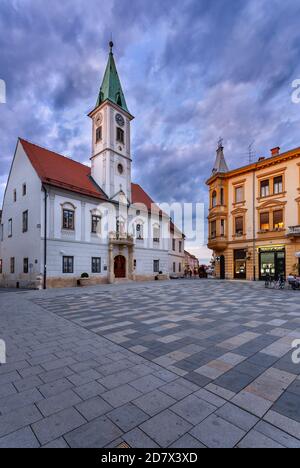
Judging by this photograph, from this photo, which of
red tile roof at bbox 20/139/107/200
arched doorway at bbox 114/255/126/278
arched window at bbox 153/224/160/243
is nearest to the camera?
red tile roof at bbox 20/139/107/200

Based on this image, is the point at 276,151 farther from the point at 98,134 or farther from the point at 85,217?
the point at 85,217

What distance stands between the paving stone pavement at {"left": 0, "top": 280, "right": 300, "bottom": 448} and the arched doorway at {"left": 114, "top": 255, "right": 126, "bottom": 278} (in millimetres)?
21098

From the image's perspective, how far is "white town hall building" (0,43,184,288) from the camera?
21641 millimetres

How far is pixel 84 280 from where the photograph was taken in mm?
22969

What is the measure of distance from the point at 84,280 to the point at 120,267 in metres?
6.16

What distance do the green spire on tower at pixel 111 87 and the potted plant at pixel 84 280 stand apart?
2135 centimetres

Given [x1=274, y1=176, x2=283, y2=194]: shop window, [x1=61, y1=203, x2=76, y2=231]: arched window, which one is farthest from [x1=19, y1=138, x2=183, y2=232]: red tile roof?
[x1=274, y1=176, x2=283, y2=194]: shop window

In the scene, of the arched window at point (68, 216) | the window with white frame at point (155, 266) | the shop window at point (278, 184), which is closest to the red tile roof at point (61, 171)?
the arched window at point (68, 216)

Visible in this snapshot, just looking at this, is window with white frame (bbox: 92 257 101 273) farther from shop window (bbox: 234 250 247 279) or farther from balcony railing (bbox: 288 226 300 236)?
balcony railing (bbox: 288 226 300 236)

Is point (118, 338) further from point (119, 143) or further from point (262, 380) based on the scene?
point (119, 143)

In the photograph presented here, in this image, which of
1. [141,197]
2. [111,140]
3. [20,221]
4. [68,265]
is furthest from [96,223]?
[141,197]

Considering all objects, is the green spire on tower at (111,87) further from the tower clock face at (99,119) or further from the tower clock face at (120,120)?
the tower clock face at (120,120)

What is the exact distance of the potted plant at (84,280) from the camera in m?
22.8
